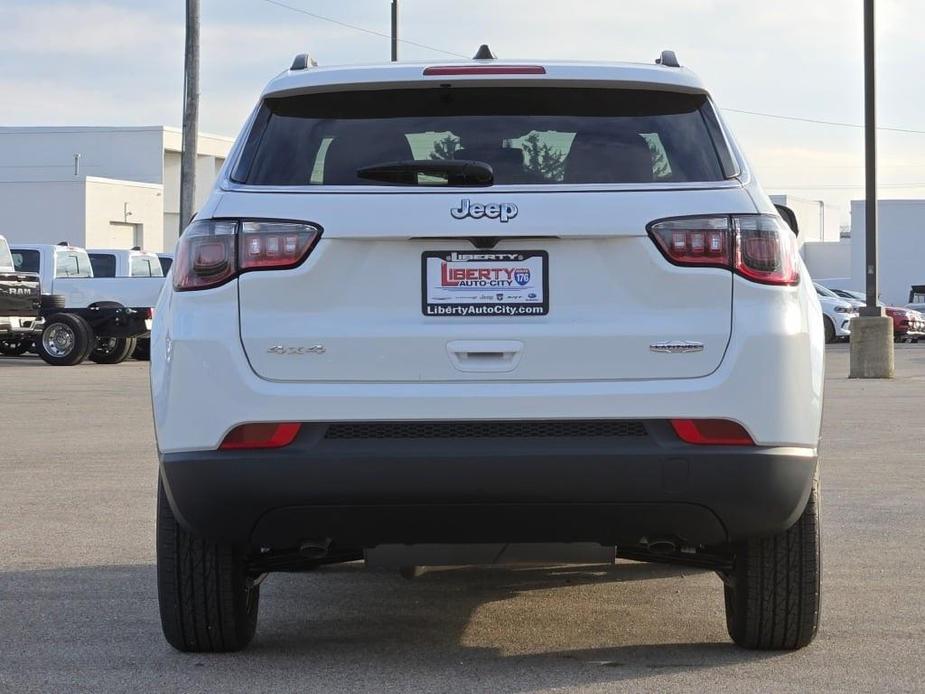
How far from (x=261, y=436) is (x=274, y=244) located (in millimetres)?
537

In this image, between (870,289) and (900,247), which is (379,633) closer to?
(870,289)

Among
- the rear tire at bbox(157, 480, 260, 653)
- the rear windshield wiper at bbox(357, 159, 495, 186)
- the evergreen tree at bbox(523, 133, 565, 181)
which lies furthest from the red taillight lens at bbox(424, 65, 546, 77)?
the rear tire at bbox(157, 480, 260, 653)

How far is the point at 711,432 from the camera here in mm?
4480

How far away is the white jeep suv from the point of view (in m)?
4.45

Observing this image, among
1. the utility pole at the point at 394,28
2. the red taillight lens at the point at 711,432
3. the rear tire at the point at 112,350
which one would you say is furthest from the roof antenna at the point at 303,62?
the utility pole at the point at 394,28

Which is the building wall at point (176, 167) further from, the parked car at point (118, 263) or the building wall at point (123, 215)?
the parked car at point (118, 263)

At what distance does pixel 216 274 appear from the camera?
15.1ft

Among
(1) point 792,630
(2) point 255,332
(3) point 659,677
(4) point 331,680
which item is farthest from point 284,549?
(1) point 792,630

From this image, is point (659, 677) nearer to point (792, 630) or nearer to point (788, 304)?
point (792, 630)

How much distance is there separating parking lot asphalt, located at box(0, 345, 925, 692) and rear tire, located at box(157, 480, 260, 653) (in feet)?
0.31

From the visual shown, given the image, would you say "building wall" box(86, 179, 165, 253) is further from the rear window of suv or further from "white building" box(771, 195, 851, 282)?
the rear window of suv

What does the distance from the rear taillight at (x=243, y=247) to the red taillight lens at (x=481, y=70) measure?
636mm

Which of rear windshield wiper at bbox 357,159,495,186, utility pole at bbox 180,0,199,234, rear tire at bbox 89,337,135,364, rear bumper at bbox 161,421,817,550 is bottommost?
rear bumper at bbox 161,421,817,550

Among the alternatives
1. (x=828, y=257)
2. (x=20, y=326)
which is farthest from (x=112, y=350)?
A: (x=828, y=257)
